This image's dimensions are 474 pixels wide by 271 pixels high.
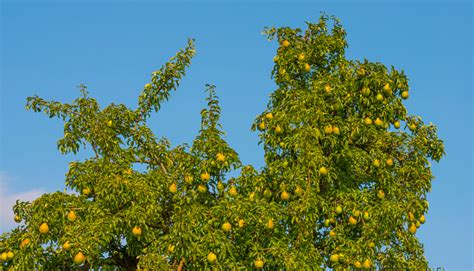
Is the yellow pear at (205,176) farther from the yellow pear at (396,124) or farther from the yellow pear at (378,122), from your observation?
the yellow pear at (396,124)

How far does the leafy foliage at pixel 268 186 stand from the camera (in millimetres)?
15367

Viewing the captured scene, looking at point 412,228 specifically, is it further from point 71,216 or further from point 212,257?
point 71,216

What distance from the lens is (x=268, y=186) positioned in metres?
16.8

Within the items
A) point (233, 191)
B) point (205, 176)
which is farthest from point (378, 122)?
point (205, 176)

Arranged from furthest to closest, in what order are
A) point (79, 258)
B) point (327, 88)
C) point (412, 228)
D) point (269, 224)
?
point (327, 88) < point (412, 228) < point (269, 224) < point (79, 258)

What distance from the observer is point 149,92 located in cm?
1875

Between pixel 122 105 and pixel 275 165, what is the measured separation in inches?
164

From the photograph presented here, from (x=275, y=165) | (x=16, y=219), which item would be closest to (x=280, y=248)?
(x=275, y=165)

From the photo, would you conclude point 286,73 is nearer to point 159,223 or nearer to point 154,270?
point 159,223

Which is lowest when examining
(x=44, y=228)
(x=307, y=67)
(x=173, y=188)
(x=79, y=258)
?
(x=79, y=258)

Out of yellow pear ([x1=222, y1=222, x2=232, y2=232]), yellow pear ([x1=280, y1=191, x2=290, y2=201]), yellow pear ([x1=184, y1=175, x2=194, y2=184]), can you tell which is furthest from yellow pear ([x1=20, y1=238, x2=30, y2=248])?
yellow pear ([x1=280, y1=191, x2=290, y2=201])

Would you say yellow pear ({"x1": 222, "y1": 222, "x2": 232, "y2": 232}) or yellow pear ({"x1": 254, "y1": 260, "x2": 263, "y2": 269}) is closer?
yellow pear ({"x1": 254, "y1": 260, "x2": 263, "y2": 269})

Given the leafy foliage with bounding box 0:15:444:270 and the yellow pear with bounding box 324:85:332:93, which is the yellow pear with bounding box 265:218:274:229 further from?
the yellow pear with bounding box 324:85:332:93

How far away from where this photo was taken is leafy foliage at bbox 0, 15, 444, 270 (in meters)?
15.4
